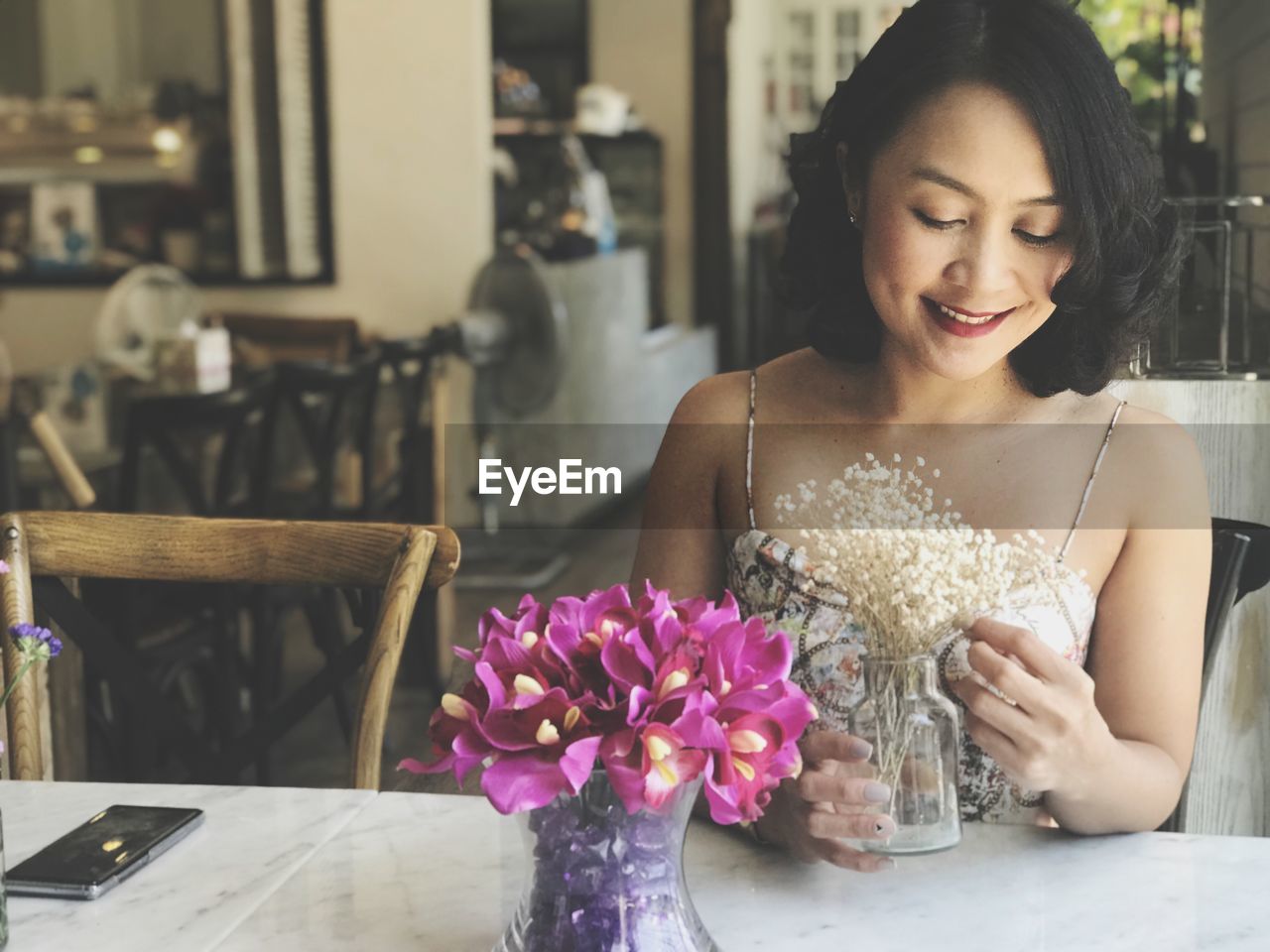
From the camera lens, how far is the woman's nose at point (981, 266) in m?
1.12

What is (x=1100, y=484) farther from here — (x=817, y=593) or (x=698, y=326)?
(x=698, y=326)

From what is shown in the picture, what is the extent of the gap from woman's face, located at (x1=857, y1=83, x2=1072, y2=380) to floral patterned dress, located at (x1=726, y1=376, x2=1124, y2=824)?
16 centimetres

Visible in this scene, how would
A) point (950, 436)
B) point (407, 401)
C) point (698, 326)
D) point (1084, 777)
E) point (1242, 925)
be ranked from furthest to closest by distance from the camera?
point (407, 401), point (698, 326), point (950, 436), point (1084, 777), point (1242, 925)

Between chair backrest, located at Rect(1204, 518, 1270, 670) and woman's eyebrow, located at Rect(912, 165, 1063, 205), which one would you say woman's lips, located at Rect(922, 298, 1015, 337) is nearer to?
woman's eyebrow, located at Rect(912, 165, 1063, 205)

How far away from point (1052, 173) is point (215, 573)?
86 centimetres

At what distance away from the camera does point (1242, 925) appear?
2.98 feet

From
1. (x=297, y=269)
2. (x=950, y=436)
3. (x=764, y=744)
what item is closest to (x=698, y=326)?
(x=950, y=436)

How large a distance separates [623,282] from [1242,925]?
3.85 metres

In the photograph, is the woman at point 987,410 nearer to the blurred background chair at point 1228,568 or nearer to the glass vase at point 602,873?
the blurred background chair at point 1228,568

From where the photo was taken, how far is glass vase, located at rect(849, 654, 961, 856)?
0.99 metres

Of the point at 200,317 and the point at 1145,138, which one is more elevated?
the point at 1145,138

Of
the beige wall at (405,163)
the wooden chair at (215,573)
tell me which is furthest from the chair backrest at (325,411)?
the wooden chair at (215,573)

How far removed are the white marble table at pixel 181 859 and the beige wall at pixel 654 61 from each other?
214 inches

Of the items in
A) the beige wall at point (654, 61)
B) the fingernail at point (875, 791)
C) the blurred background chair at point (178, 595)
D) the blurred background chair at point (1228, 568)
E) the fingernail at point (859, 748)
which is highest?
the beige wall at point (654, 61)
